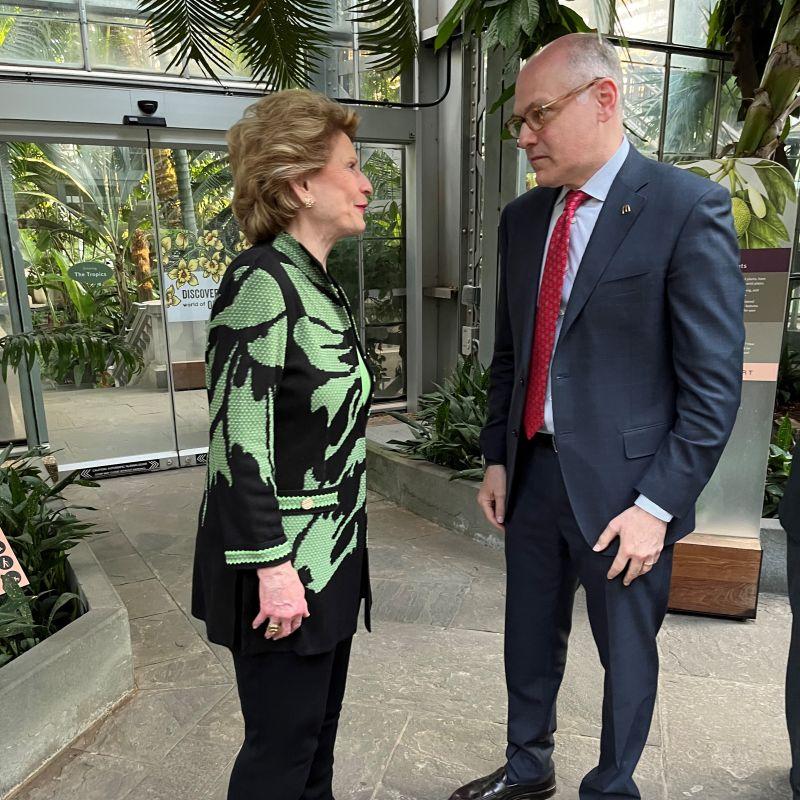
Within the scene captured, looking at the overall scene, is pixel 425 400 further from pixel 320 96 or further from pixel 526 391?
pixel 320 96

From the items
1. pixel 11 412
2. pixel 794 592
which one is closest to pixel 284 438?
pixel 794 592

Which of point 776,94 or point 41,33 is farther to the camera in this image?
point 41,33

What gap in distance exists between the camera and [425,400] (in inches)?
234

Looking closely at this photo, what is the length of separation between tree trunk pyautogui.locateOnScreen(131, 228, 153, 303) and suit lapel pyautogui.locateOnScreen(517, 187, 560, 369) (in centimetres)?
475

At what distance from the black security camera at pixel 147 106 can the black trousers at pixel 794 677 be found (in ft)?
17.9

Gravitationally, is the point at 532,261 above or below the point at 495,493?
above

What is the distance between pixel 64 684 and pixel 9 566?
1.65 ft

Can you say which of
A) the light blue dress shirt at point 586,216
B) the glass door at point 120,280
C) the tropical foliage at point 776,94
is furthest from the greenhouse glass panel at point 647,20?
the light blue dress shirt at point 586,216

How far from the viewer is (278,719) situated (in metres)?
1.56

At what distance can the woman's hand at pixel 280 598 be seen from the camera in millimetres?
1442

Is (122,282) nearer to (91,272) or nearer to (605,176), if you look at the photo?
(91,272)

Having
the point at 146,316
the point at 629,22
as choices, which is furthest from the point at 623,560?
the point at 629,22

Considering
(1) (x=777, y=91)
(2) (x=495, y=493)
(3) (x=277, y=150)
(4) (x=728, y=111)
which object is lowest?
(2) (x=495, y=493)

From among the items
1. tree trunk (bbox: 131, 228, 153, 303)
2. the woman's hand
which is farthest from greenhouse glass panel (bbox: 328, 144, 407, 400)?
the woman's hand
